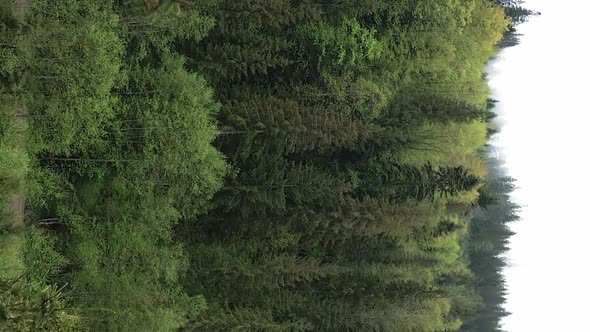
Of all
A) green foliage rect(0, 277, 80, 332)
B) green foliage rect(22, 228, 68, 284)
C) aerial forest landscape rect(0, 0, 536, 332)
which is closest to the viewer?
green foliage rect(0, 277, 80, 332)

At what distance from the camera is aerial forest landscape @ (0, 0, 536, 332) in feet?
79.4

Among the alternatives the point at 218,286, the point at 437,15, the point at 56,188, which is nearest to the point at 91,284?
the point at 56,188

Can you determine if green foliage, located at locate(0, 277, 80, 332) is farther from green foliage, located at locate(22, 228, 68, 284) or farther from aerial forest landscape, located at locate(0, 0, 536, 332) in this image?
green foliage, located at locate(22, 228, 68, 284)

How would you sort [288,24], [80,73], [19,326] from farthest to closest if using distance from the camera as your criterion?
1. [288,24]
2. [80,73]
3. [19,326]

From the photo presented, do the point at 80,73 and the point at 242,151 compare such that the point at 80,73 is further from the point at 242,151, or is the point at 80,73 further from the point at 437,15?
the point at 437,15

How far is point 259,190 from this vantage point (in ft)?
103

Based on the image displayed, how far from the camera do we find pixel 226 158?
31.6m

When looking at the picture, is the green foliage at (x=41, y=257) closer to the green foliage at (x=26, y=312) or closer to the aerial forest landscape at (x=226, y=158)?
the aerial forest landscape at (x=226, y=158)

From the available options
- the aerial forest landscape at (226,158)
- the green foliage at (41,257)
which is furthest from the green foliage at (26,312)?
the green foliage at (41,257)

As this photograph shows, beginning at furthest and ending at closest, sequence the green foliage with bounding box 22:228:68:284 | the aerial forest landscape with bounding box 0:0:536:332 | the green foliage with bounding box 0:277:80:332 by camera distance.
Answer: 1. the green foliage with bounding box 22:228:68:284
2. the aerial forest landscape with bounding box 0:0:536:332
3. the green foliage with bounding box 0:277:80:332

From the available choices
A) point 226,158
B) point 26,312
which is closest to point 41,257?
point 226,158

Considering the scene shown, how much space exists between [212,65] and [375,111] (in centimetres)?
1037

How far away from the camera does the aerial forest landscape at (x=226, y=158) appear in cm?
2419

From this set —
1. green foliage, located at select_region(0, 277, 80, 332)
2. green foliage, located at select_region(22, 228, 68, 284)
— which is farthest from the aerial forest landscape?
green foliage, located at select_region(0, 277, 80, 332)
